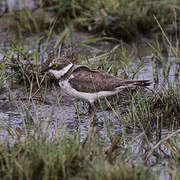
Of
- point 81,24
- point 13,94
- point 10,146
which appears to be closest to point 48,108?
point 13,94

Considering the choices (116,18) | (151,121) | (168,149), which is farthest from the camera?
(116,18)

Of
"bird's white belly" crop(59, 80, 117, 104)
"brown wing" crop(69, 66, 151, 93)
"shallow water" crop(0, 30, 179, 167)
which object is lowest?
"shallow water" crop(0, 30, 179, 167)

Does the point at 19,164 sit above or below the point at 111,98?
above

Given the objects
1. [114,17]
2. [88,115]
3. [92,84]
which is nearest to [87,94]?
[92,84]

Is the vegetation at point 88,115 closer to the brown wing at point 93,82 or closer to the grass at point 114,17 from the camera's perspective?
the grass at point 114,17

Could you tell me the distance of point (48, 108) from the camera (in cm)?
594

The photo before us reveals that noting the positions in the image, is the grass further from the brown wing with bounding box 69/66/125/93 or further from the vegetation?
the brown wing with bounding box 69/66/125/93

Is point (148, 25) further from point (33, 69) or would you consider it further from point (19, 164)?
point (19, 164)

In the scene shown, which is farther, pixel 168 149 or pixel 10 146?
pixel 168 149

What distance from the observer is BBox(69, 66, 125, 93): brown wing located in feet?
18.1

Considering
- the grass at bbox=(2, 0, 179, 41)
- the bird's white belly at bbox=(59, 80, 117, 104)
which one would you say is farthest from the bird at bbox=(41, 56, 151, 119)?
the grass at bbox=(2, 0, 179, 41)

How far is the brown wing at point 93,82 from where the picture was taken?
5.50 m

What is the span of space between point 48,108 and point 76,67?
736 mm

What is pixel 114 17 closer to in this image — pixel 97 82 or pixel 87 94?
pixel 97 82
